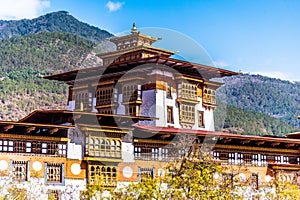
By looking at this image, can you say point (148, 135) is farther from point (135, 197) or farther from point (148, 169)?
point (135, 197)

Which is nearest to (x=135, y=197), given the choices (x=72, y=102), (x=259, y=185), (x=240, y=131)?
(x=259, y=185)

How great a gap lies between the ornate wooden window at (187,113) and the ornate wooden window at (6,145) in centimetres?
1457

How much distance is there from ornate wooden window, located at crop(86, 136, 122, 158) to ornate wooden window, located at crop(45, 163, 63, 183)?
5.68ft

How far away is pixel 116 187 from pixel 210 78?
14909 millimetres

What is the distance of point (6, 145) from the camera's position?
30.8 meters

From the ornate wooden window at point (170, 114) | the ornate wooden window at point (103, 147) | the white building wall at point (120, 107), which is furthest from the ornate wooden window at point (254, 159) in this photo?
the ornate wooden window at point (103, 147)

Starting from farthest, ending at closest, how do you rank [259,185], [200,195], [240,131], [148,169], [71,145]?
[240,131] → [259,185] → [148,169] → [71,145] → [200,195]

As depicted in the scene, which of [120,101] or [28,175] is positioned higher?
[120,101]

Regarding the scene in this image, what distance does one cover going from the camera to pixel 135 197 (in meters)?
30.3

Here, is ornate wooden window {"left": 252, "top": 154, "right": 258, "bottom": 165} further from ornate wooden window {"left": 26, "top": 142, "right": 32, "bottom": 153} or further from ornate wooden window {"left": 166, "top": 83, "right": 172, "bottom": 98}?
ornate wooden window {"left": 26, "top": 142, "right": 32, "bottom": 153}

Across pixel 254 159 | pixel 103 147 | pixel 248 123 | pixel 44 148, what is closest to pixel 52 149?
pixel 44 148

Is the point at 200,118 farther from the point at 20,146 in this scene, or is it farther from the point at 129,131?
the point at 20,146

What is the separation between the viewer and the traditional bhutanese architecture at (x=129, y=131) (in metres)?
31.7

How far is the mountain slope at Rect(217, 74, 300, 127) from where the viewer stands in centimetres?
14975
